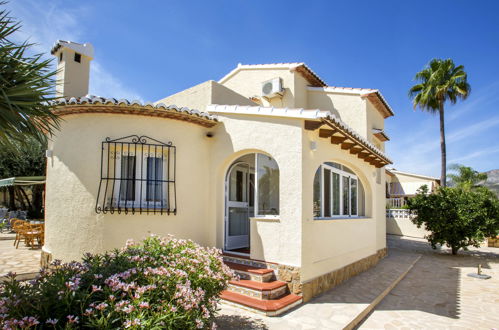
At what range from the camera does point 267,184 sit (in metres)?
11.2

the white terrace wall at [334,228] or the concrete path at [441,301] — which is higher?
the white terrace wall at [334,228]

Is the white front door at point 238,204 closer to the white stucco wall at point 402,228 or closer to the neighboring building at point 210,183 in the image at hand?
the neighboring building at point 210,183

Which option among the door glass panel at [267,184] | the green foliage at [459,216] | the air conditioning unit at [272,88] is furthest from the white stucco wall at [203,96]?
the green foliage at [459,216]

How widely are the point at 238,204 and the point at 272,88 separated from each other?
8.43 m

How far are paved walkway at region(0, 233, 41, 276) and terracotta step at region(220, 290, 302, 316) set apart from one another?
759 centimetres

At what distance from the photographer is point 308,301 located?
946cm

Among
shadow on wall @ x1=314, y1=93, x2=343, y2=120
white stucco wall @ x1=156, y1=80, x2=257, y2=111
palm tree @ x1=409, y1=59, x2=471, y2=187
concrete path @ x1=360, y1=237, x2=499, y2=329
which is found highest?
palm tree @ x1=409, y1=59, x2=471, y2=187

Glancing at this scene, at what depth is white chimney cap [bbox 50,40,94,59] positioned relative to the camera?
41.0 feet

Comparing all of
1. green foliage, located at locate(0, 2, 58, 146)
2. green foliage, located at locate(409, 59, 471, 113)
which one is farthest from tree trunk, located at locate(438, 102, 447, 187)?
green foliage, located at locate(0, 2, 58, 146)

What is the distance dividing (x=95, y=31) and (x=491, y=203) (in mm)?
24266

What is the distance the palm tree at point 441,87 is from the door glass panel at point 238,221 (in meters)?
26.4

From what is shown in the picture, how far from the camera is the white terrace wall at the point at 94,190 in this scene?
10125 millimetres

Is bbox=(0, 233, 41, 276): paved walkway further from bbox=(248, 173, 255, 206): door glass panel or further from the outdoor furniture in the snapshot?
bbox=(248, 173, 255, 206): door glass panel

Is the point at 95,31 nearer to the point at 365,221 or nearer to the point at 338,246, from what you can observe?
the point at 338,246
